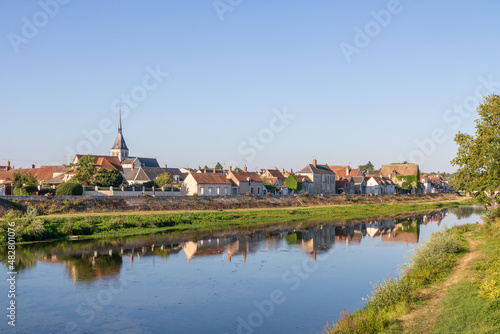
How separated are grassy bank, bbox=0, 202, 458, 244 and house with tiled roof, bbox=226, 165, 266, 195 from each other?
1416 cm

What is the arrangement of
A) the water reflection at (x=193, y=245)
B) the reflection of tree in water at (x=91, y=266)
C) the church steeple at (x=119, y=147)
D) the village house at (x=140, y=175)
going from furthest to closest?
1. the church steeple at (x=119, y=147)
2. the village house at (x=140, y=175)
3. the water reflection at (x=193, y=245)
4. the reflection of tree in water at (x=91, y=266)

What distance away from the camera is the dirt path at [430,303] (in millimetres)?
14188

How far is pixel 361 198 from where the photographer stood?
3374 inches

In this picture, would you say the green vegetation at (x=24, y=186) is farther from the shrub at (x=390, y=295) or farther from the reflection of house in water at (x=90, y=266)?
the shrub at (x=390, y=295)

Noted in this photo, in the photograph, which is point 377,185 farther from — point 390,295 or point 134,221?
point 390,295

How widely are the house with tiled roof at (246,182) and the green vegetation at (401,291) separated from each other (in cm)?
5214

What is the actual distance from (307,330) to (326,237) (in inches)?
1000

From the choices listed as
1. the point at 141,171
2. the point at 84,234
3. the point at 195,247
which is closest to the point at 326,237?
the point at 195,247

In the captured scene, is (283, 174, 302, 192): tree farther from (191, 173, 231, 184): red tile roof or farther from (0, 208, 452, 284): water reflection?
(0, 208, 452, 284): water reflection

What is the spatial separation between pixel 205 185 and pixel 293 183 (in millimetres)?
24243

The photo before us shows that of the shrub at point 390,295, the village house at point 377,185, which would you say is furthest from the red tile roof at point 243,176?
the shrub at point 390,295

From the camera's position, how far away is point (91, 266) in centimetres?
2622

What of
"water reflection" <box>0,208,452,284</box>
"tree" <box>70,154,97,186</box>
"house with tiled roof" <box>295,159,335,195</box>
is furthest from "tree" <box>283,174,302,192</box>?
"tree" <box>70,154,97,186</box>

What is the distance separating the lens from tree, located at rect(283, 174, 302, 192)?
85938 mm
